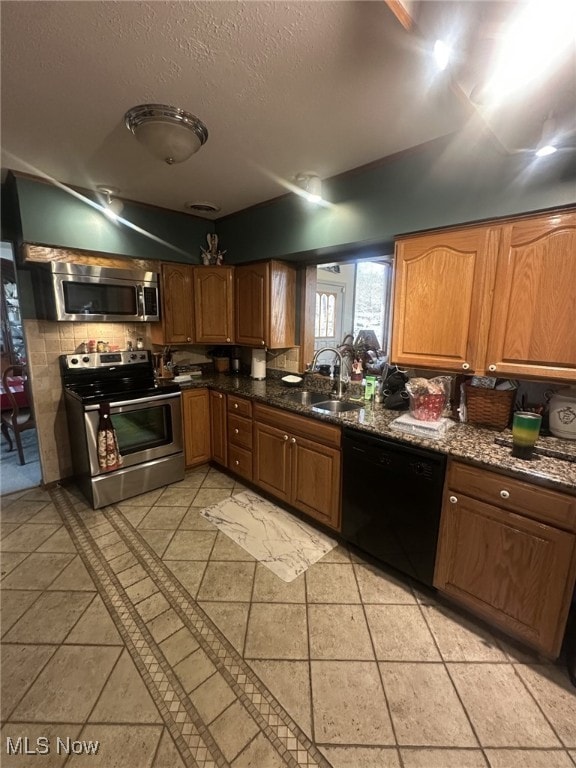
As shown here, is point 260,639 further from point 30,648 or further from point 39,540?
point 39,540

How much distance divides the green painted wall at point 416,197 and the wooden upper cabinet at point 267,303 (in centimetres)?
20

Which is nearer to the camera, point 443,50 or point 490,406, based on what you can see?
point 443,50

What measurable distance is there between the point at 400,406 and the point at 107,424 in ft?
7.22

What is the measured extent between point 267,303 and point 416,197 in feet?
4.79

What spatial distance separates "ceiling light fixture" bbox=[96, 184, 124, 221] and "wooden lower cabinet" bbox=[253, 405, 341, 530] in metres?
1.99

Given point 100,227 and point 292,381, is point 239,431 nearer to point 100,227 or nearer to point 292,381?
point 292,381

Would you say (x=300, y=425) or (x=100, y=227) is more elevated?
(x=100, y=227)

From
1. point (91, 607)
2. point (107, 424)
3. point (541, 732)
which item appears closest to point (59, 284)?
point (107, 424)

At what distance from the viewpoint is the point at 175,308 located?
129 inches

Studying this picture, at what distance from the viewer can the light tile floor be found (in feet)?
4.01

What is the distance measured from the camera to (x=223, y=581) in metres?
1.99

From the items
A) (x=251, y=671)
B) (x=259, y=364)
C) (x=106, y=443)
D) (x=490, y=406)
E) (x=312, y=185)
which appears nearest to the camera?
(x=251, y=671)

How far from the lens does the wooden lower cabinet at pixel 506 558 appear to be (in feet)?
4.62

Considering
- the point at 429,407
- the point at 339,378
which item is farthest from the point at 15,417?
the point at 429,407
